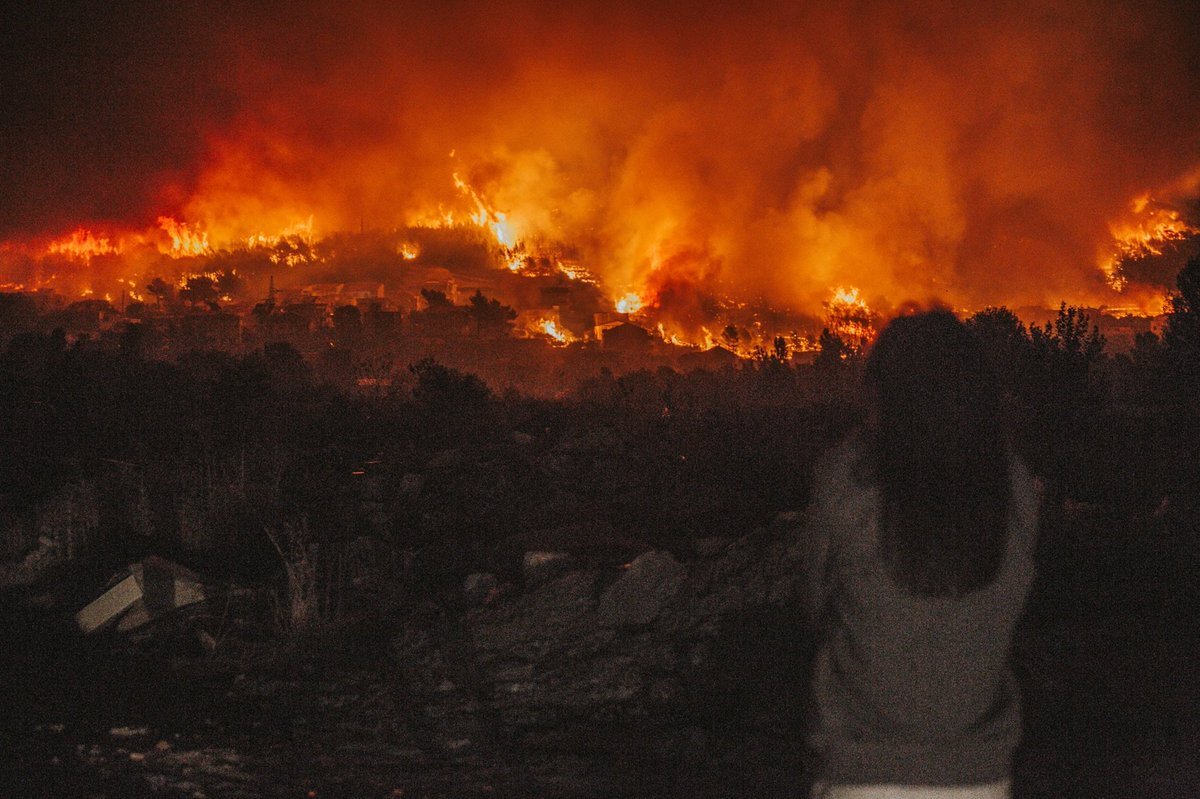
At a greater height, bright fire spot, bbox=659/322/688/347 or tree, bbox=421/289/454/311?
tree, bbox=421/289/454/311

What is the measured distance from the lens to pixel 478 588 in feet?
22.3

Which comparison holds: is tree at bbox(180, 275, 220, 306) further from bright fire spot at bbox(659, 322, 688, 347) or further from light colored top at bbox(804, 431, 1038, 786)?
light colored top at bbox(804, 431, 1038, 786)

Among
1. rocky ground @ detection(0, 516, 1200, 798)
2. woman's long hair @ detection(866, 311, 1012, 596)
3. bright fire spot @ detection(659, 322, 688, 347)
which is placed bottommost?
rocky ground @ detection(0, 516, 1200, 798)

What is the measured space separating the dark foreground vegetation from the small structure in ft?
0.48

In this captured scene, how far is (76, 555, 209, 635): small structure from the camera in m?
6.28

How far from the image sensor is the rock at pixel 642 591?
6.15 meters

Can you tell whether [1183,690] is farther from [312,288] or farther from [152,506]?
[312,288]

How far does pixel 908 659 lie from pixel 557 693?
3601 mm

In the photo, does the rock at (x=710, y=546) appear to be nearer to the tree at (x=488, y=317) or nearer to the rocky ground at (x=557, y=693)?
the rocky ground at (x=557, y=693)

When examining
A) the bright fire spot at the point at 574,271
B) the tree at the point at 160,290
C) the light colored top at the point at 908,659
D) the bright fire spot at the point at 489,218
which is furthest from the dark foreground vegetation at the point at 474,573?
the bright fire spot at the point at 489,218

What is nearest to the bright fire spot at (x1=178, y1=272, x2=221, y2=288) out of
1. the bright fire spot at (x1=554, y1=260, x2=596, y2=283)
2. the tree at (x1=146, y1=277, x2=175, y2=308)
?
the tree at (x1=146, y1=277, x2=175, y2=308)

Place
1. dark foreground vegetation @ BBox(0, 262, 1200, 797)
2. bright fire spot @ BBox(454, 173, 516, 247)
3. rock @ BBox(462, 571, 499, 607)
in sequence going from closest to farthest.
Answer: dark foreground vegetation @ BBox(0, 262, 1200, 797)
rock @ BBox(462, 571, 499, 607)
bright fire spot @ BBox(454, 173, 516, 247)

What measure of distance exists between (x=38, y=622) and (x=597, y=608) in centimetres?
403

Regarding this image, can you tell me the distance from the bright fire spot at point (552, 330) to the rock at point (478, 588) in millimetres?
24680
